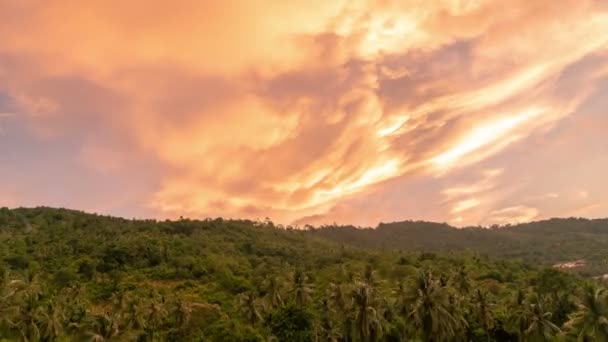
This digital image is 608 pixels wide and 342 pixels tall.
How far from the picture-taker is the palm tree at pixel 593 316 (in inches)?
2584

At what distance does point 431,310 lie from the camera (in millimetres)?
69312

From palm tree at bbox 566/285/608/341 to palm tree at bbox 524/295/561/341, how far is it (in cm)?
1537

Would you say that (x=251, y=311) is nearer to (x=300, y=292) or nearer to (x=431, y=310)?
(x=300, y=292)

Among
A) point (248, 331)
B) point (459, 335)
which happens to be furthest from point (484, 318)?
point (248, 331)

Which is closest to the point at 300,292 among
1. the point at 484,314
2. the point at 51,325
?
the point at 484,314

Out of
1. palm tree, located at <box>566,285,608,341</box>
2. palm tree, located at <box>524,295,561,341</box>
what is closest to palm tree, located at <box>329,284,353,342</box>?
palm tree, located at <box>524,295,561,341</box>

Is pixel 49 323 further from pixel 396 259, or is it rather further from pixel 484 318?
pixel 396 259

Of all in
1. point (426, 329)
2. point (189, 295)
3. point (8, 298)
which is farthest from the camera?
point (189, 295)

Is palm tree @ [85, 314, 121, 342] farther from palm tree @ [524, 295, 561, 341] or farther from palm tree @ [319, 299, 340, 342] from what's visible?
palm tree @ [524, 295, 561, 341]

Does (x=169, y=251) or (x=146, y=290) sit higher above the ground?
(x=169, y=251)

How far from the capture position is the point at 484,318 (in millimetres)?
A: 93812

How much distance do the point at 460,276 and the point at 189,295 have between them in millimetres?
72268

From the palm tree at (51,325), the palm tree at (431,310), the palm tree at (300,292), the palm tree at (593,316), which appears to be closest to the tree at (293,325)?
the palm tree at (300,292)

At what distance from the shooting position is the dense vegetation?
2923 inches
